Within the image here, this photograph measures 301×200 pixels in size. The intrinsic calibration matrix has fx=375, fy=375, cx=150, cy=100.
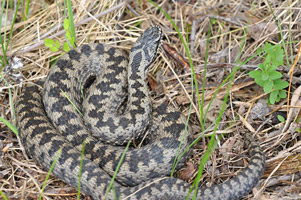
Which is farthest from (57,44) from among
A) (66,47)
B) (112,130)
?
(112,130)

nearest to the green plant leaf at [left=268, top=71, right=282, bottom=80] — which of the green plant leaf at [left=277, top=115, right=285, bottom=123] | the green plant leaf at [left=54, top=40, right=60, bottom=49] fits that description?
the green plant leaf at [left=277, top=115, right=285, bottom=123]

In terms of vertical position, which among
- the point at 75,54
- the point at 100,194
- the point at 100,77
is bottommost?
the point at 100,194

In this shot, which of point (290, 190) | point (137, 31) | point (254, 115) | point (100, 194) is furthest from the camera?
point (137, 31)

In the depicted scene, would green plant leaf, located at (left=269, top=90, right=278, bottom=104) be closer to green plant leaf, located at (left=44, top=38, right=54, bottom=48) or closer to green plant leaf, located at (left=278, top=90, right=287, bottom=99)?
green plant leaf, located at (left=278, top=90, right=287, bottom=99)

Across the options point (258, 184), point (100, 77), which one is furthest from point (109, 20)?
point (258, 184)

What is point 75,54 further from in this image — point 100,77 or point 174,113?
point 174,113

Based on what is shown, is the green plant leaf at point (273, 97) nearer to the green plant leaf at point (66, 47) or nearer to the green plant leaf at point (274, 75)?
the green plant leaf at point (274, 75)
